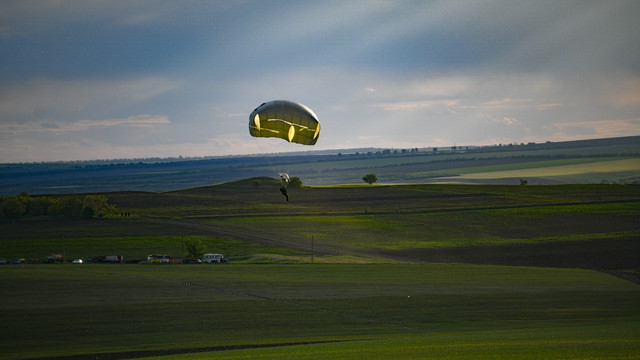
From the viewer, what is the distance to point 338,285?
134 feet

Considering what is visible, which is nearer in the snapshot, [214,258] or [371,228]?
[214,258]

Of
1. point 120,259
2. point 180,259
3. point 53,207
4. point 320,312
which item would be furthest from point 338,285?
point 53,207

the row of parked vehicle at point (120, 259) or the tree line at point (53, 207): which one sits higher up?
the tree line at point (53, 207)

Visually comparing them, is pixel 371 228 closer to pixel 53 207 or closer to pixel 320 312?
pixel 320 312

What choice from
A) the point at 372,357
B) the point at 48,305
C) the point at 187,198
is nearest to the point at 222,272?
the point at 48,305

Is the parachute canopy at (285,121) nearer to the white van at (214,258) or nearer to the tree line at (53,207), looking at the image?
the white van at (214,258)

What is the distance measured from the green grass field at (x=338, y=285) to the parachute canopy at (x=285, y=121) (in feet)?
32.5

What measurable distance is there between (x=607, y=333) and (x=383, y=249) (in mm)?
38153

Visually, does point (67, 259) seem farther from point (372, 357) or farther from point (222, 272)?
point (372, 357)

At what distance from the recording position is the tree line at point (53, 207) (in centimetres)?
8106

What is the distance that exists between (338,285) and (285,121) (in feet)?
39.1

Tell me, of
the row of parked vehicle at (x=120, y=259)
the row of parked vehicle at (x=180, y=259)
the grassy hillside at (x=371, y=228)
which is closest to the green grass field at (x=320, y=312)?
the row of parked vehicle at (x=180, y=259)

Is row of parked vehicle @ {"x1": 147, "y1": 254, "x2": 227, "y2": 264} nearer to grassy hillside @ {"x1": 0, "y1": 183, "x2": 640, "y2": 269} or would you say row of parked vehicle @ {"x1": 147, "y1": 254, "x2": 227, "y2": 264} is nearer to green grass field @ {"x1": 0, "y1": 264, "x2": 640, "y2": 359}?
grassy hillside @ {"x1": 0, "y1": 183, "x2": 640, "y2": 269}

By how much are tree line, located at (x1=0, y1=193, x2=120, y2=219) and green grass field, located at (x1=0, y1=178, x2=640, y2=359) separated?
366 cm
